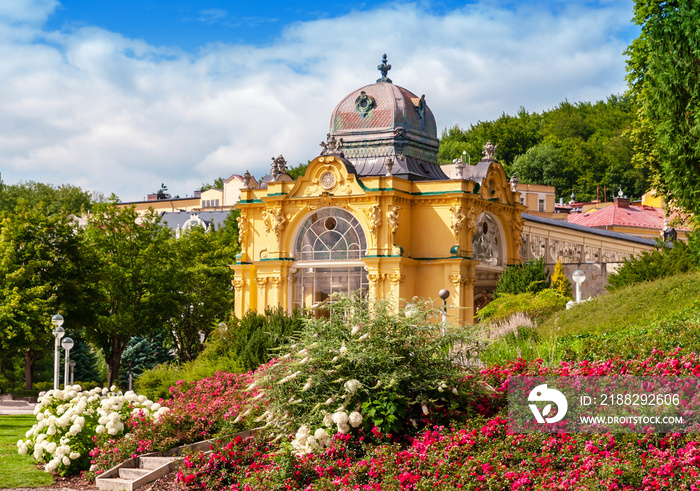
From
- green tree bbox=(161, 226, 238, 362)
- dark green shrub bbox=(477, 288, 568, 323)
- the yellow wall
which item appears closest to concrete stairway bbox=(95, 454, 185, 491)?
dark green shrub bbox=(477, 288, 568, 323)

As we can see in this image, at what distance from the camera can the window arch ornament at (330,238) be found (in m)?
42.7

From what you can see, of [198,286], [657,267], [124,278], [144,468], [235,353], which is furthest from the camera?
[198,286]

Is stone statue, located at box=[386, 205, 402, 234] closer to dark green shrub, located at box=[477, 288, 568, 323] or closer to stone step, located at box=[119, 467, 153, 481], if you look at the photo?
dark green shrub, located at box=[477, 288, 568, 323]

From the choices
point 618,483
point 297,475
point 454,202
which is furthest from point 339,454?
point 454,202

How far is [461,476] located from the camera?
12.3 metres

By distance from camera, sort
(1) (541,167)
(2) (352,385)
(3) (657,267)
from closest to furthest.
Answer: (2) (352,385)
(3) (657,267)
(1) (541,167)

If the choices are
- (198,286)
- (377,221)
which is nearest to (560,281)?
(377,221)

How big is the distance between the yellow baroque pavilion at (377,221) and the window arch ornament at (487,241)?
48 mm

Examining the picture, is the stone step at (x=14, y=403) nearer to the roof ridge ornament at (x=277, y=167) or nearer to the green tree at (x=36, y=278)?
the green tree at (x=36, y=278)

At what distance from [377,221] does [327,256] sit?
3291mm

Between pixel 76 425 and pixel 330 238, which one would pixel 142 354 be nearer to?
pixel 330 238

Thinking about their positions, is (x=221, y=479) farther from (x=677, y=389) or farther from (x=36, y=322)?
(x=36, y=322)

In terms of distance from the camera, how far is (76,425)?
17.1m

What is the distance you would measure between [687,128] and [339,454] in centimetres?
1454
